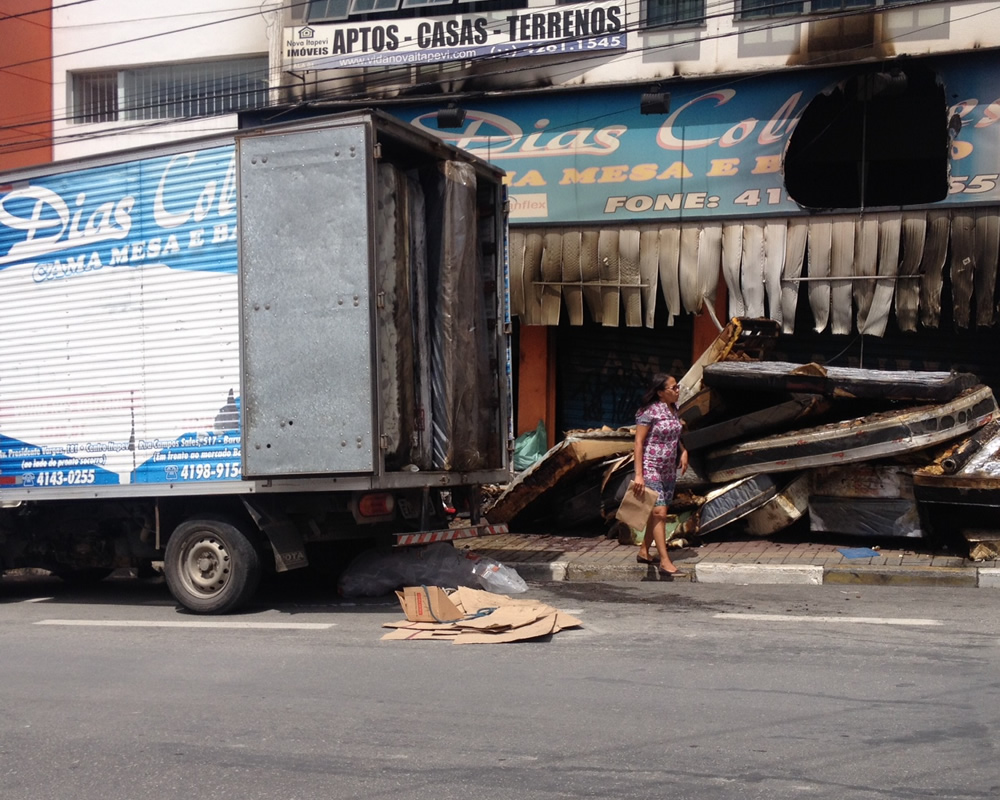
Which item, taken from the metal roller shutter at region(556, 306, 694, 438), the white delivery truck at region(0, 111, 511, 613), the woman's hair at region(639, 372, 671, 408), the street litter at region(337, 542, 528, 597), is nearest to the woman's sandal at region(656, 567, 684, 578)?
the street litter at region(337, 542, 528, 597)

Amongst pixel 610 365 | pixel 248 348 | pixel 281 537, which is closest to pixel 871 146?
pixel 610 365

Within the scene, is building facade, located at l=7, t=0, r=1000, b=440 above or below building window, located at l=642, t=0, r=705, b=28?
below

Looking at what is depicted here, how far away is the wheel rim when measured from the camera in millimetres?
8031

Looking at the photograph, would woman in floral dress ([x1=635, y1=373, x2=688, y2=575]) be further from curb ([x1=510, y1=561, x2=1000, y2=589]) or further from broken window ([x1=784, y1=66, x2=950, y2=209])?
broken window ([x1=784, y1=66, x2=950, y2=209])

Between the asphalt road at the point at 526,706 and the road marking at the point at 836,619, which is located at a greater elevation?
the road marking at the point at 836,619

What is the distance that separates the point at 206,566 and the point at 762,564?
4409 millimetres

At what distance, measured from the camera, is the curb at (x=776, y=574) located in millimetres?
8531

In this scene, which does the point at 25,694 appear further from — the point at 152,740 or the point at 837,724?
the point at 837,724

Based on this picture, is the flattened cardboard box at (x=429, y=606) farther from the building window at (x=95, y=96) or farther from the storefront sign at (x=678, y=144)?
the building window at (x=95, y=96)

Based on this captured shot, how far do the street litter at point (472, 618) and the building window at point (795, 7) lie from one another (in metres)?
8.32

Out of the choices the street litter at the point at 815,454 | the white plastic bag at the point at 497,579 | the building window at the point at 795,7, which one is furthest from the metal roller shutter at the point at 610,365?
the white plastic bag at the point at 497,579

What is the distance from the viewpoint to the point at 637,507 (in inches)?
358

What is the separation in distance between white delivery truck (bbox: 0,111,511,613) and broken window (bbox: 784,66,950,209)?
576 cm

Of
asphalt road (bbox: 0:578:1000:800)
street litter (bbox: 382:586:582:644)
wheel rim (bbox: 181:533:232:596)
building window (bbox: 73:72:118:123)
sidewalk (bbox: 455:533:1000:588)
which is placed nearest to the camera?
asphalt road (bbox: 0:578:1000:800)
